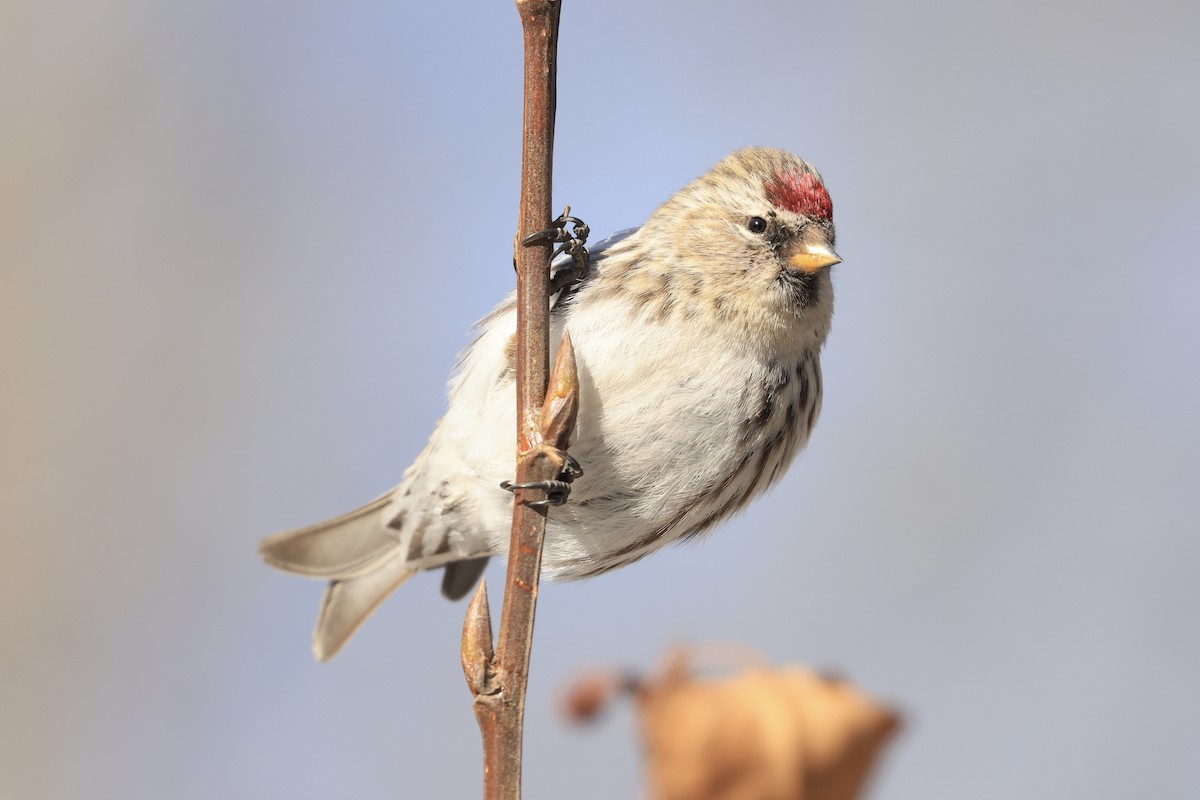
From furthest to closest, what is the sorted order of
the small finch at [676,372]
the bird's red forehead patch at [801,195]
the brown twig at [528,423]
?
the bird's red forehead patch at [801,195] → the small finch at [676,372] → the brown twig at [528,423]

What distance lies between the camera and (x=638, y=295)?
224 centimetres

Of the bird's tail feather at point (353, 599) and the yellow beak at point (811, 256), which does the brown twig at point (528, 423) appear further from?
the bird's tail feather at point (353, 599)

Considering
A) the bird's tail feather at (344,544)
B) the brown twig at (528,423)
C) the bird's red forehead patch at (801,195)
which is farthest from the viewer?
the bird's tail feather at (344,544)

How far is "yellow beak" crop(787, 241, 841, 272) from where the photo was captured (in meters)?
2.21

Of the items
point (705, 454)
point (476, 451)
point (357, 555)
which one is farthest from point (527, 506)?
point (357, 555)

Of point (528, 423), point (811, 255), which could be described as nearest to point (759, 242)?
point (811, 255)

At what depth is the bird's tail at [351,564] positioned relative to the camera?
288 cm

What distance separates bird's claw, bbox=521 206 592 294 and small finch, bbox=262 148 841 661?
0.02 metres

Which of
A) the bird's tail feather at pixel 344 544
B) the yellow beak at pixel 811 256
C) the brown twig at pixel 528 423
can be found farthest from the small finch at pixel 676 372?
the brown twig at pixel 528 423

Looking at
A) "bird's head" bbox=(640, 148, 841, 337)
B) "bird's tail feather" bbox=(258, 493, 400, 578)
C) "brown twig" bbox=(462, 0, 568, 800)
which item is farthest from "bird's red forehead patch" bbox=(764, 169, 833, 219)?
"bird's tail feather" bbox=(258, 493, 400, 578)

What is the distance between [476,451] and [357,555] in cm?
63

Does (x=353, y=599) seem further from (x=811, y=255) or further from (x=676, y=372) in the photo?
(x=811, y=255)

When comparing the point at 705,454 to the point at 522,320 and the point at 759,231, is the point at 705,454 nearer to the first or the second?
the point at 759,231

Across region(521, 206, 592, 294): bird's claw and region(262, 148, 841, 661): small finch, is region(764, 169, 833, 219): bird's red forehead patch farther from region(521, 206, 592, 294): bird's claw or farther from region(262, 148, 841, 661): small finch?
region(521, 206, 592, 294): bird's claw
